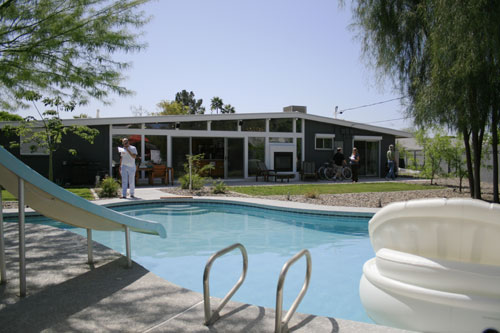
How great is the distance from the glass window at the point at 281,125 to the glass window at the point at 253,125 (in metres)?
0.43

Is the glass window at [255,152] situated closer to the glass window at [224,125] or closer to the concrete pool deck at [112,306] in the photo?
the glass window at [224,125]

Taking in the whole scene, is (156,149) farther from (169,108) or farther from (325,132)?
(169,108)

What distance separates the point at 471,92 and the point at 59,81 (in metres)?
8.19

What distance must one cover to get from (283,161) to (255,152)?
147 cm

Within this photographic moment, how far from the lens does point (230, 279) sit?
4.80 metres

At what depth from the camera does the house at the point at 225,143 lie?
1391cm

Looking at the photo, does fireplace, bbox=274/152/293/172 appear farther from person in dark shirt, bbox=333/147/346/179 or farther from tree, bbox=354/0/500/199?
tree, bbox=354/0/500/199

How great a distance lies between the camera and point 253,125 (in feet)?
57.0

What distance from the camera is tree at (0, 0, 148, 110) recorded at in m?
4.67

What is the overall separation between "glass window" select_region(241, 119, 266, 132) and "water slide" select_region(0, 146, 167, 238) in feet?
44.5

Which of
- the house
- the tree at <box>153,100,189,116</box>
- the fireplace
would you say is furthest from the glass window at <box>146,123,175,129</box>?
the tree at <box>153,100,189,116</box>

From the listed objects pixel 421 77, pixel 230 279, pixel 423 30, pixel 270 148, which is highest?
pixel 423 30

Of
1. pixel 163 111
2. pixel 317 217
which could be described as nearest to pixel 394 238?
pixel 317 217

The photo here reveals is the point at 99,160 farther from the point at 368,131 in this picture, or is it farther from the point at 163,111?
the point at 163,111
